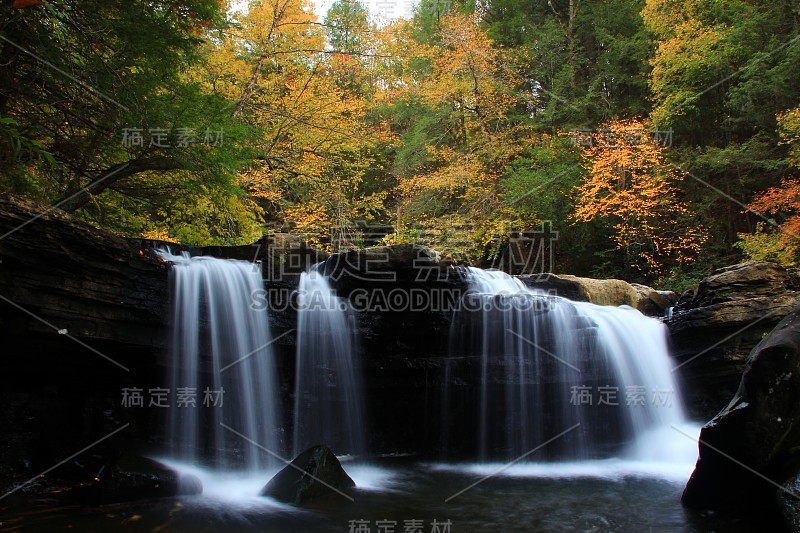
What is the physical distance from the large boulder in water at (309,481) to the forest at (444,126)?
15.6 ft

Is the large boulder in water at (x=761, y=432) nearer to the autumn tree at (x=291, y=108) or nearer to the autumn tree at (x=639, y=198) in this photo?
the autumn tree at (x=639, y=198)

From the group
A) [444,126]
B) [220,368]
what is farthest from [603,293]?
[220,368]

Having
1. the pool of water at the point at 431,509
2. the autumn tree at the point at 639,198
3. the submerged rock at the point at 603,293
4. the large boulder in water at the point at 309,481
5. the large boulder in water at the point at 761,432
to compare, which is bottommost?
the pool of water at the point at 431,509

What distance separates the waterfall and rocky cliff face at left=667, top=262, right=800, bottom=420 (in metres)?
0.46

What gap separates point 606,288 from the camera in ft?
45.2

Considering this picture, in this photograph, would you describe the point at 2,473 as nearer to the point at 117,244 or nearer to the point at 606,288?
the point at 117,244

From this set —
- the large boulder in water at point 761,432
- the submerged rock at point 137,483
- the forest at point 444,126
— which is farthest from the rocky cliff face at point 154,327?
the large boulder in water at point 761,432

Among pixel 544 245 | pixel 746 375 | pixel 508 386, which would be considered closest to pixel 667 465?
pixel 508 386

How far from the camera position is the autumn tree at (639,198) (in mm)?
15875

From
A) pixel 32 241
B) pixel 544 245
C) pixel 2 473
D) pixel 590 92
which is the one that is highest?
pixel 590 92

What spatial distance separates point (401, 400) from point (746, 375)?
19.4 ft

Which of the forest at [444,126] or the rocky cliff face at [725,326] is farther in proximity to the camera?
the rocky cliff face at [725,326]

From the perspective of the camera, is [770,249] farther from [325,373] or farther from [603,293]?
[325,373]

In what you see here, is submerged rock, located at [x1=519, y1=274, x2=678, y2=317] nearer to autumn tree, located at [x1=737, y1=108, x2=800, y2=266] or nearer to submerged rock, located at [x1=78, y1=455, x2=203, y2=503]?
autumn tree, located at [x1=737, y1=108, x2=800, y2=266]
